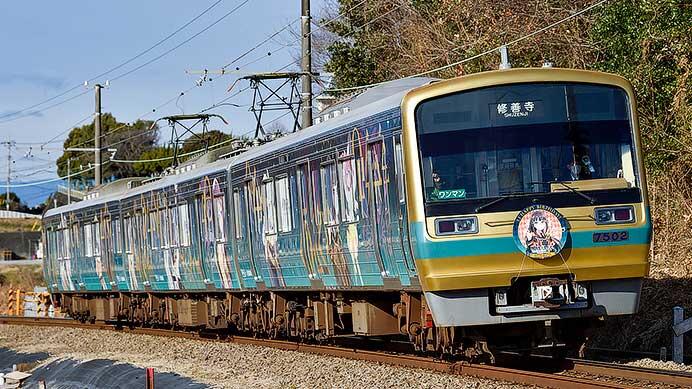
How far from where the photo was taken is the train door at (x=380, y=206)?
12125mm

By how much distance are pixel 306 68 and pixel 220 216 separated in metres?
5.93

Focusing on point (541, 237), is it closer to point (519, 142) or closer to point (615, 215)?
point (615, 215)

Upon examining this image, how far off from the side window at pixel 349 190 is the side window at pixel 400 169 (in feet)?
4.52

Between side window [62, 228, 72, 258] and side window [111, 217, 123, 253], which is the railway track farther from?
side window [62, 228, 72, 258]

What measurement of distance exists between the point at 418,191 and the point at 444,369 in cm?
211

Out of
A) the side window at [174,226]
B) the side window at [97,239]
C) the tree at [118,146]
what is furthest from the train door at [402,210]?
the tree at [118,146]

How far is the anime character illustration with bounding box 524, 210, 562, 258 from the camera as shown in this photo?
11008 mm

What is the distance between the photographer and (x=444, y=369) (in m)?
12.2

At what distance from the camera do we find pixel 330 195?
1381 centimetres

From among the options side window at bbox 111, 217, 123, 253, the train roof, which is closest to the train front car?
the train roof

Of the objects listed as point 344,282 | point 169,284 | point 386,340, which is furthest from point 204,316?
point 344,282

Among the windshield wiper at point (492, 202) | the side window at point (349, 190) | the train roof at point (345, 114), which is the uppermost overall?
the train roof at point (345, 114)

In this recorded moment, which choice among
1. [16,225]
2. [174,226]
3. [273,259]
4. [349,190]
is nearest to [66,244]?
[174,226]

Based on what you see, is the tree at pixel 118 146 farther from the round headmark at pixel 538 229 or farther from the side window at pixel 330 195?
the round headmark at pixel 538 229
